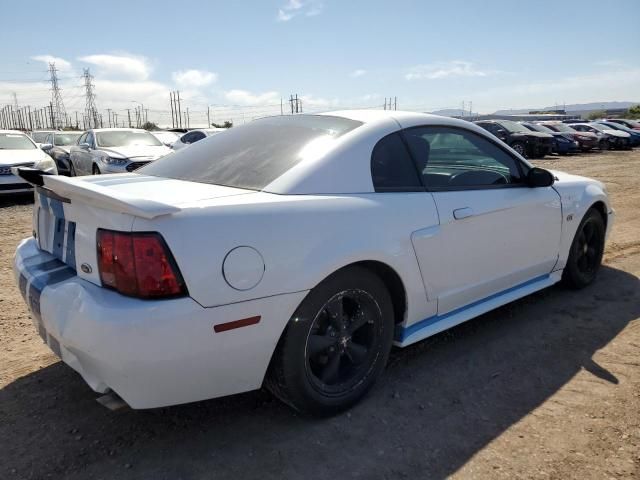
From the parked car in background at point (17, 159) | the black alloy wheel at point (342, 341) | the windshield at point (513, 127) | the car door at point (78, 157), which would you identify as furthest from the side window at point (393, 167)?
the windshield at point (513, 127)

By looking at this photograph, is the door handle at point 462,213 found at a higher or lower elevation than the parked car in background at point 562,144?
higher

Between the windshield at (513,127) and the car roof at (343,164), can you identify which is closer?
the car roof at (343,164)

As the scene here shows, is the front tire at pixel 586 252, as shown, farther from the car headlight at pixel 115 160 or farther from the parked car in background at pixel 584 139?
the parked car in background at pixel 584 139

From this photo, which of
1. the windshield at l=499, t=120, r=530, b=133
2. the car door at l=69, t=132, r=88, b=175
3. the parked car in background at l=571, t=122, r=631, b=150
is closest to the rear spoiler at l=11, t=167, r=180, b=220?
the car door at l=69, t=132, r=88, b=175

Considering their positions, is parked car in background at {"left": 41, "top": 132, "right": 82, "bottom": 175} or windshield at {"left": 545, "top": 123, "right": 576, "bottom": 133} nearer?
parked car in background at {"left": 41, "top": 132, "right": 82, "bottom": 175}

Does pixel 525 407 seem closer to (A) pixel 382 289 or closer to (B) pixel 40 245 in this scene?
(A) pixel 382 289

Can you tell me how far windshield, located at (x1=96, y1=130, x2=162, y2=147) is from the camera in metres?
10.9

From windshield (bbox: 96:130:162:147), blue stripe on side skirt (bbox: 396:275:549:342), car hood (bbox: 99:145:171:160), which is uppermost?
windshield (bbox: 96:130:162:147)

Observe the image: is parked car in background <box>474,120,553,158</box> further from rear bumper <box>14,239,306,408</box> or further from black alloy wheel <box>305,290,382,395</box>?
rear bumper <box>14,239,306,408</box>

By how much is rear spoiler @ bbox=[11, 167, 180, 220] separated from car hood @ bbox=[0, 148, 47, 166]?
8.16m

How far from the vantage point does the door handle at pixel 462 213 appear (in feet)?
9.78

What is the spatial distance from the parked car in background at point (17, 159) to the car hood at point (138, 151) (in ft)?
3.65

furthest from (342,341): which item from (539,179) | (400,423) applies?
(539,179)

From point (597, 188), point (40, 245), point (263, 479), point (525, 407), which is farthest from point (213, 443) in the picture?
point (597, 188)
